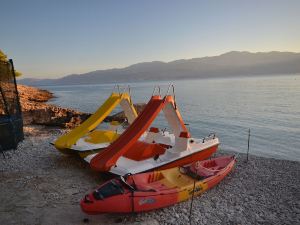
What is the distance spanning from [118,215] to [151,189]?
1.25 metres

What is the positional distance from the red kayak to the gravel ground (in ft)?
1.22

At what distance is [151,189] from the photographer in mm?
8664

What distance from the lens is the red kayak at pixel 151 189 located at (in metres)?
7.86

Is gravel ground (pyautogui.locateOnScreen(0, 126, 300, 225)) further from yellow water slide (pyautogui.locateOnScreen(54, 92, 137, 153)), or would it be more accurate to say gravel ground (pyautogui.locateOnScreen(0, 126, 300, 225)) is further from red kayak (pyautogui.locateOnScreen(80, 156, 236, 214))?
yellow water slide (pyautogui.locateOnScreen(54, 92, 137, 153))

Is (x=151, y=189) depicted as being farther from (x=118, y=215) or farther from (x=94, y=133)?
(x=94, y=133)

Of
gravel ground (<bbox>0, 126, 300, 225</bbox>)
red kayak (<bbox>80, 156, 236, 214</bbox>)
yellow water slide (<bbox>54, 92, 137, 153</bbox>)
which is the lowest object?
gravel ground (<bbox>0, 126, 300, 225</bbox>)

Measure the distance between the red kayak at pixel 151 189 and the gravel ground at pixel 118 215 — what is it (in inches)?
14.7

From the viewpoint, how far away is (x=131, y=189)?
8273 mm

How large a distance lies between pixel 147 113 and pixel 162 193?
361cm

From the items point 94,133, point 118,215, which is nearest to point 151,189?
point 118,215

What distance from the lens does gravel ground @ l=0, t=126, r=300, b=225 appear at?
8383 mm

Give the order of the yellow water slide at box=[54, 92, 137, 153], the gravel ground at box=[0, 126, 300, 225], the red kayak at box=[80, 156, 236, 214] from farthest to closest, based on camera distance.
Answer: the yellow water slide at box=[54, 92, 137, 153]
the gravel ground at box=[0, 126, 300, 225]
the red kayak at box=[80, 156, 236, 214]

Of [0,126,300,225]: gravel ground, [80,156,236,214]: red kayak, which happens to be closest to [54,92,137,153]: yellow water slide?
[0,126,300,225]: gravel ground

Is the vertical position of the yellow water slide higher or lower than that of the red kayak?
higher
